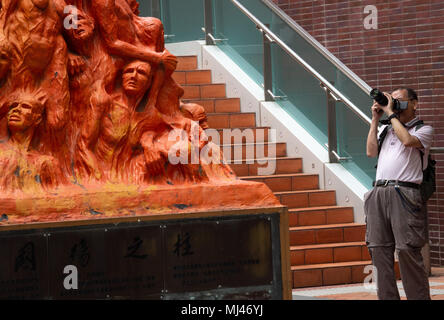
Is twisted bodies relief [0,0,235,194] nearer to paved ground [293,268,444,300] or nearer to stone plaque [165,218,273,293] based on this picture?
stone plaque [165,218,273,293]

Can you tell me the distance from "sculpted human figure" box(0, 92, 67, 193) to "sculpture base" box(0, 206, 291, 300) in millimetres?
303

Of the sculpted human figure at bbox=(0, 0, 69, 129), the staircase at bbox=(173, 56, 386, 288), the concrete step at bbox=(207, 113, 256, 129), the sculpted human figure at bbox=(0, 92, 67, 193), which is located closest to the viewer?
the sculpted human figure at bbox=(0, 92, 67, 193)

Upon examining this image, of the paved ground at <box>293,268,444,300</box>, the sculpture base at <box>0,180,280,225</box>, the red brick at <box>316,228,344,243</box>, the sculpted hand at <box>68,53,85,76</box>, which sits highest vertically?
the sculpted hand at <box>68,53,85,76</box>

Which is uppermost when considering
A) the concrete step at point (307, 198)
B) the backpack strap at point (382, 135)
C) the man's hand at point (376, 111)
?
the man's hand at point (376, 111)

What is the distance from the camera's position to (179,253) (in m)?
5.09

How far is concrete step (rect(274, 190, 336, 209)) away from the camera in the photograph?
9062mm

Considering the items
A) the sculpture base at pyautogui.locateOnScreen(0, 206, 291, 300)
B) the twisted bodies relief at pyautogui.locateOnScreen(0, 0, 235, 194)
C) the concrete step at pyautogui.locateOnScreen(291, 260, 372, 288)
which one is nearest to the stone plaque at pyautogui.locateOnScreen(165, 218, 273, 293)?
the sculpture base at pyautogui.locateOnScreen(0, 206, 291, 300)

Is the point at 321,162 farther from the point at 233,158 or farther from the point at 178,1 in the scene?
the point at 178,1

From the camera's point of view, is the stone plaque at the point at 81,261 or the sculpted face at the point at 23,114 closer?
the stone plaque at the point at 81,261

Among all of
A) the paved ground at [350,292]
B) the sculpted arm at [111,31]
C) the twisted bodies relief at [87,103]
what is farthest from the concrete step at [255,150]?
the sculpted arm at [111,31]

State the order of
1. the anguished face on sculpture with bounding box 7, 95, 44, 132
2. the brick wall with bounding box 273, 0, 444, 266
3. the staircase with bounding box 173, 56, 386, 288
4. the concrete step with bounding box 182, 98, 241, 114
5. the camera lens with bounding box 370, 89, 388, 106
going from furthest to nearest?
the concrete step with bounding box 182, 98, 241, 114
the brick wall with bounding box 273, 0, 444, 266
the staircase with bounding box 173, 56, 386, 288
the camera lens with bounding box 370, 89, 388, 106
the anguished face on sculpture with bounding box 7, 95, 44, 132

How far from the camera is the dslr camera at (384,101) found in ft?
19.0

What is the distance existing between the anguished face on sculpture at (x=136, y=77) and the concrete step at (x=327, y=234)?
3399 millimetres
